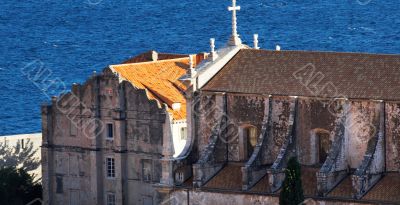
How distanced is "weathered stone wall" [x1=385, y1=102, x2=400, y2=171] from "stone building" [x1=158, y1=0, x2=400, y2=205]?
4 cm

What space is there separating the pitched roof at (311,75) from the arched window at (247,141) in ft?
6.51

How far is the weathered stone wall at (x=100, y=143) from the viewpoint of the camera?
109 m

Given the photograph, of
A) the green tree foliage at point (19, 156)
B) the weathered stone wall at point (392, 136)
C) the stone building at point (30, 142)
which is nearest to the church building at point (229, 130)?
the weathered stone wall at point (392, 136)

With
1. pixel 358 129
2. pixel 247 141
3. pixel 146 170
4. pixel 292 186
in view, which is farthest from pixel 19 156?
pixel 358 129

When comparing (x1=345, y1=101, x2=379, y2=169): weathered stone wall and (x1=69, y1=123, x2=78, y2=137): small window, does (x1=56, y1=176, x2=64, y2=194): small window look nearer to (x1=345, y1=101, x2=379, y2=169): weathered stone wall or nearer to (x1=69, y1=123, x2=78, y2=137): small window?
(x1=69, y1=123, x2=78, y2=137): small window

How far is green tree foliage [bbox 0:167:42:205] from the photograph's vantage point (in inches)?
4390

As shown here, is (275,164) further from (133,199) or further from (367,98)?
(133,199)

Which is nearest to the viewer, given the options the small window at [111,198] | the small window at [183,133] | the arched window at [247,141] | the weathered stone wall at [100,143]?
the arched window at [247,141]

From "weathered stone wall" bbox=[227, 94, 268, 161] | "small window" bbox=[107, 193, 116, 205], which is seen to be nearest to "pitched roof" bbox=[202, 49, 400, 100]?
"weathered stone wall" bbox=[227, 94, 268, 161]

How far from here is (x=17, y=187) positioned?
370ft

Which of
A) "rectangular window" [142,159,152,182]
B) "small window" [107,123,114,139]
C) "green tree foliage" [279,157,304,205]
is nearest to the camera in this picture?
"green tree foliage" [279,157,304,205]

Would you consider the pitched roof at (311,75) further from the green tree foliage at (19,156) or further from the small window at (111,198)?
the green tree foliage at (19,156)

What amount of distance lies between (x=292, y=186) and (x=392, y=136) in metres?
5.15

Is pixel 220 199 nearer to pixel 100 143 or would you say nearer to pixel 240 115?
pixel 240 115
